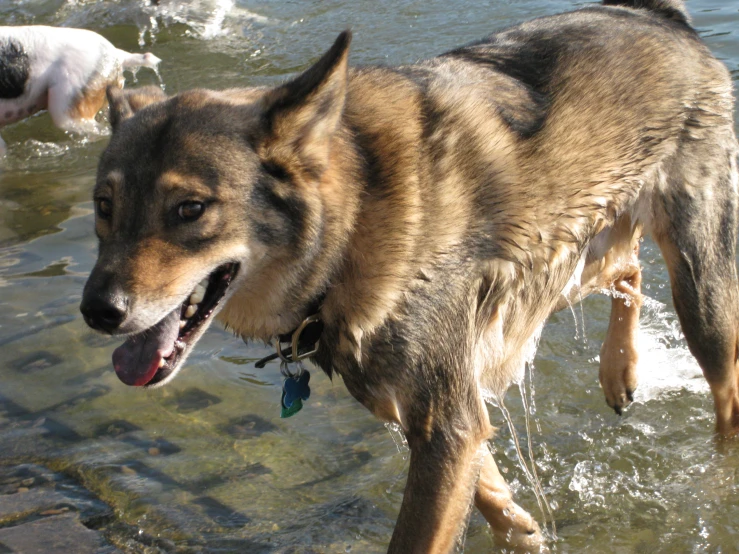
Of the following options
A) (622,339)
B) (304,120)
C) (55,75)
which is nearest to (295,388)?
(304,120)

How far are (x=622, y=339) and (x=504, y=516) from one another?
142 centimetres

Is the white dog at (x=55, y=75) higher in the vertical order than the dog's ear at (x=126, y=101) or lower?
lower

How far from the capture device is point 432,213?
119 inches

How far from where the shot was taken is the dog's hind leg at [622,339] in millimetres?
4434

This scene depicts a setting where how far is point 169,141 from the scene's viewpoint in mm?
2725

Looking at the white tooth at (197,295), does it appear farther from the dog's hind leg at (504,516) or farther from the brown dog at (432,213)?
the dog's hind leg at (504,516)

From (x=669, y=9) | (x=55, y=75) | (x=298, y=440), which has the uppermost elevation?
(x=669, y=9)

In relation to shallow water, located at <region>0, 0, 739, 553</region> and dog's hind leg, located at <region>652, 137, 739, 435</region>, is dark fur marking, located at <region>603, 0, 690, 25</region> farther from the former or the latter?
A: shallow water, located at <region>0, 0, 739, 553</region>

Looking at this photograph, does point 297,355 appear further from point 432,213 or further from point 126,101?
point 126,101

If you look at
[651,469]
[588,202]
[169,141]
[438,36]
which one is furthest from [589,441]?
[438,36]

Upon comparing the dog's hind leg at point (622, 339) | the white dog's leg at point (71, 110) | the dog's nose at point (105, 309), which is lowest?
the white dog's leg at point (71, 110)

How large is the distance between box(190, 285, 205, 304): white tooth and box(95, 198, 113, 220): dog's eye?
0.35 m

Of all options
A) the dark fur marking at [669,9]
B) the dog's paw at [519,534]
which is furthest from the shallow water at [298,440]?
the dark fur marking at [669,9]

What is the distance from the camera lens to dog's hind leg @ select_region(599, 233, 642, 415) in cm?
443
